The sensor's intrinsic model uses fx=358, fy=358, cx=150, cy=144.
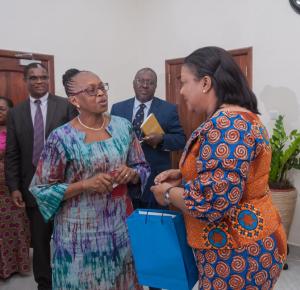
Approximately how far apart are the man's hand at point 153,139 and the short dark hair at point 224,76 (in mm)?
1342

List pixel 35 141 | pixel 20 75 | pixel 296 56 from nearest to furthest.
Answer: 1. pixel 35 141
2. pixel 296 56
3. pixel 20 75

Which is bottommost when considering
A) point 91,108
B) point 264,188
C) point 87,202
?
point 87,202

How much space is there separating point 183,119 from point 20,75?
1924 millimetres

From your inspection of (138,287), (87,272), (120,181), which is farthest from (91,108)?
(138,287)

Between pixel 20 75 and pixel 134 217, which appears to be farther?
pixel 20 75

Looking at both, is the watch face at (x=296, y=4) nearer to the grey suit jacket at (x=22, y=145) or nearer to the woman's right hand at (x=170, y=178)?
the grey suit jacket at (x=22, y=145)

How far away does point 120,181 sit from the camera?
1483 mm

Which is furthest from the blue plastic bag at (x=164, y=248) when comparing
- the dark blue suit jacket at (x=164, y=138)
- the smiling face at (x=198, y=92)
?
the dark blue suit jacket at (x=164, y=138)

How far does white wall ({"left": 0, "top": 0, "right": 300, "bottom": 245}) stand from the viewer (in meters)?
3.48

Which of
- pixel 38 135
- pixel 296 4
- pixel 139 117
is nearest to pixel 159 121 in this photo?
pixel 139 117

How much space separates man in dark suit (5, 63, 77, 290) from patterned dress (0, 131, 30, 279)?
1.43ft

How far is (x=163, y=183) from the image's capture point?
1.23 m

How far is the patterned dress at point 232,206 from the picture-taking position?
1.01m

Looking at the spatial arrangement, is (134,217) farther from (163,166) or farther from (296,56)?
(296,56)
